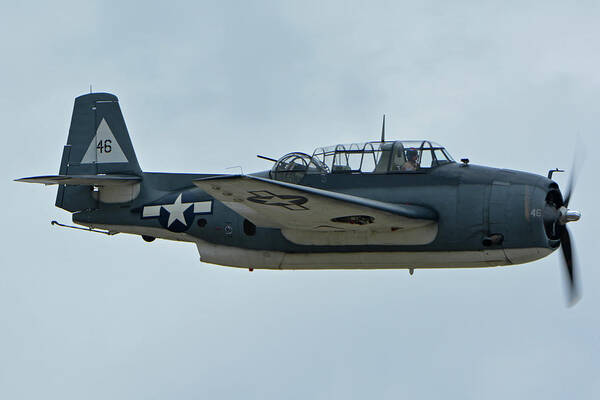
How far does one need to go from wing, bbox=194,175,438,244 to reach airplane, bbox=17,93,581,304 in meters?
0.02

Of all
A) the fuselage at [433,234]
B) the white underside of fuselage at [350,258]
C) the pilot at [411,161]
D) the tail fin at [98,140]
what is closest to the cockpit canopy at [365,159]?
the pilot at [411,161]

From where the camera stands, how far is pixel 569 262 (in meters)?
19.5

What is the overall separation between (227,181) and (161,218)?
497 cm

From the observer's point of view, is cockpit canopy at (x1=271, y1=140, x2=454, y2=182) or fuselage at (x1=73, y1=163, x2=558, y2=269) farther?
cockpit canopy at (x1=271, y1=140, x2=454, y2=182)

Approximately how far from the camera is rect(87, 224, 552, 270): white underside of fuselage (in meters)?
18.6

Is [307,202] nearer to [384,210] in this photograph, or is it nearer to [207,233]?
[384,210]

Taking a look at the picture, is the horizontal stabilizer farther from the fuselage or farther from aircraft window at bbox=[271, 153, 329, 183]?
Result: aircraft window at bbox=[271, 153, 329, 183]

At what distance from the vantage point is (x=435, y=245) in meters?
18.9

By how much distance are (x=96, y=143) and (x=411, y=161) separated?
7.00 meters

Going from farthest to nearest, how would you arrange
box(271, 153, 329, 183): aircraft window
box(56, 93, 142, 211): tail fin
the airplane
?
box(56, 93, 142, 211): tail fin → box(271, 153, 329, 183): aircraft window → the airplane

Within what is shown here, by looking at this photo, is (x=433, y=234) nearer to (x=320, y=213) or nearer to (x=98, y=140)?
(x=320, y=213)

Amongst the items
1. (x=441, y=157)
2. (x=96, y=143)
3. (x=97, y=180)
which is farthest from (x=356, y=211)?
(x=96, y=143)

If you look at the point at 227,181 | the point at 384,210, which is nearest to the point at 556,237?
the point at 384,210

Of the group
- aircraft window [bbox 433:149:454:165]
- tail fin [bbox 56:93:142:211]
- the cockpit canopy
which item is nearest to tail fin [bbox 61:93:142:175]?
tail fin [bbox 56:93:142:211]
